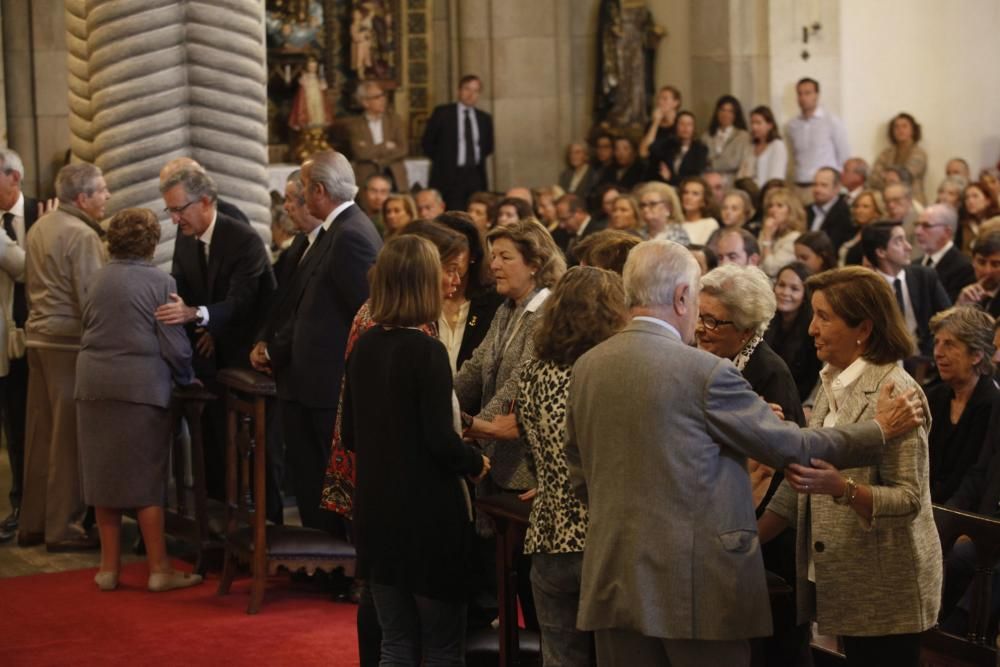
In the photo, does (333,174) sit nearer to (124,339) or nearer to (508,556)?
(124,339)

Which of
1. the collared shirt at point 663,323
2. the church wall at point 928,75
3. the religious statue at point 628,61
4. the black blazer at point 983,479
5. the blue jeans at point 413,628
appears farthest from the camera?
the religious statue at point 628,61

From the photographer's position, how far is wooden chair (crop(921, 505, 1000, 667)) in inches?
168

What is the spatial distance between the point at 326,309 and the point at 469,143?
822 cm

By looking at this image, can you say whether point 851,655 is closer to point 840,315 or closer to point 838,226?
point 840,315

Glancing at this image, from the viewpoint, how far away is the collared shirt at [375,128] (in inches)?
546

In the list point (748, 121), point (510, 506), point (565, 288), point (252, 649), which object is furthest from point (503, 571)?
point (748, 121)

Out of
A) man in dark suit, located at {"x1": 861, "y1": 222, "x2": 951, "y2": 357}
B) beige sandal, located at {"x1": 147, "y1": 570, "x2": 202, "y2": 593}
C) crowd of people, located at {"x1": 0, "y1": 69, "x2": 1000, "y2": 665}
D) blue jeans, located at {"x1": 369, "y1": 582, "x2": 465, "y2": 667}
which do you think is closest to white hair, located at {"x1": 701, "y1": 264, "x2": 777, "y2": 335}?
crowd of people, located at {"x1": 0, "y1": 69, "x2": 1000, "y2": 665}

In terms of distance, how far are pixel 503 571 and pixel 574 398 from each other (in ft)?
3.45

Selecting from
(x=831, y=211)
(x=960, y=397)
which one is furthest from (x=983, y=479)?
(x=831, y=211)

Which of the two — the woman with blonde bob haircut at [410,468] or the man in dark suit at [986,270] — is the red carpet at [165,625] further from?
the man in dark suit at [986,270]

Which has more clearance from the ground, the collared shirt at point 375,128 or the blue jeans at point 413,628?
the collared shirt at point 375,128

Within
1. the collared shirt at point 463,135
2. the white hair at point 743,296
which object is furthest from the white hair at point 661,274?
the collared shirt at point 463,135

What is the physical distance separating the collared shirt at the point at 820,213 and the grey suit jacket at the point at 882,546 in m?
7.72

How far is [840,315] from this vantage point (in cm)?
385
